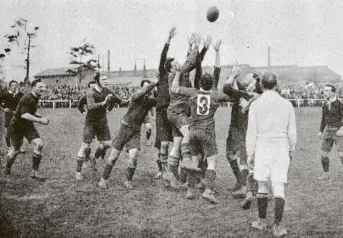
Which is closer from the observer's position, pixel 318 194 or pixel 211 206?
pixel 211 206

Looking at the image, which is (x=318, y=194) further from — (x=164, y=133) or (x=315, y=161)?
(x=315, y=161)

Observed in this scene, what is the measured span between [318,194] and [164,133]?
122 inches

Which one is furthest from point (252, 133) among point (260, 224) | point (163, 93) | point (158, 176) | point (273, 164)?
point (158, 176)

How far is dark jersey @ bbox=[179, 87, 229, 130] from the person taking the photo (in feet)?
22.8

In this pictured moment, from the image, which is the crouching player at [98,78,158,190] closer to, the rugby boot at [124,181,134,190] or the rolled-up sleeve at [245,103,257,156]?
the rugby boot at [124,181,134,190]

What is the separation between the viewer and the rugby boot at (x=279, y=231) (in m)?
5.33

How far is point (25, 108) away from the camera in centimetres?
869

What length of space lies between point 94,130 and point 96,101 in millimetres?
660

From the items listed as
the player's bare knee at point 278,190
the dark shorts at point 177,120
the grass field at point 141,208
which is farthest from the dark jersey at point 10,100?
the player's bare knee at point 278,190

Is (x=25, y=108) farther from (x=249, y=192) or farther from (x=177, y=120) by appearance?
(x=249, y=192)

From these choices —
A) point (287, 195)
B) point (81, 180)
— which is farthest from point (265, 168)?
point (81, 180)

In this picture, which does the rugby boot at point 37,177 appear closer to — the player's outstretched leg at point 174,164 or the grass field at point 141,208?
the grass field at point 141,208

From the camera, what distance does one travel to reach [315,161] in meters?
11.4

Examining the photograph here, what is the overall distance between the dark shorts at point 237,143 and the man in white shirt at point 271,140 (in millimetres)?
1652
